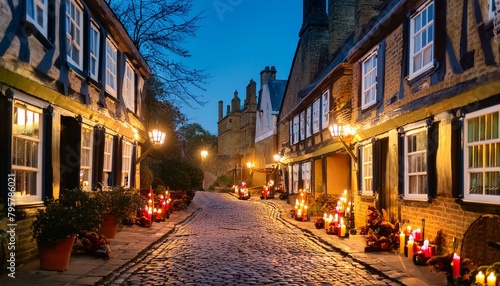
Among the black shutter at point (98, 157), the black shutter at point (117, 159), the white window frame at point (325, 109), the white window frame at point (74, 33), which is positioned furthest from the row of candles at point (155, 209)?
the white window frame at point (325, 109)

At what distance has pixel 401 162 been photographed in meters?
11.3

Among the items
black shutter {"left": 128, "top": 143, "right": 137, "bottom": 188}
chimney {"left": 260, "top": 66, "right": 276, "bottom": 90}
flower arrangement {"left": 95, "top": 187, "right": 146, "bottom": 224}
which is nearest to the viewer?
flower arrangement {"left": 95, "top": 187, "right": 146, "bottom": 224}

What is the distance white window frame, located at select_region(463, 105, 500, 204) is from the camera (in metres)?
7.46

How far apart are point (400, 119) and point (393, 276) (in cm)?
445

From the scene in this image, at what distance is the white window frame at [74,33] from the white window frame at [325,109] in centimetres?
1078

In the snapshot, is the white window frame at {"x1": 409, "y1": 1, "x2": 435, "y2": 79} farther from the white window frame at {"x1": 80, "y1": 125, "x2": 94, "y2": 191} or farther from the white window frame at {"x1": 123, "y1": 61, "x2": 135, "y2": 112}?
the white window frame at {"x1": 123, "y1": 61, "x2": 135, "y2": 112}

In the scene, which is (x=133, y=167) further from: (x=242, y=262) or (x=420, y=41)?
(x=420, y=41)

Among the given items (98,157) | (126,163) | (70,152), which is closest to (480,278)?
(70,152)

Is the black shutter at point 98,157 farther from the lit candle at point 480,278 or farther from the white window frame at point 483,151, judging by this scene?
the lit candle at point 480,278

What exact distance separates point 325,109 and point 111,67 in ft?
30.6

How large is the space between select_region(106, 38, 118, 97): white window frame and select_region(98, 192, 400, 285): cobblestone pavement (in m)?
4.52

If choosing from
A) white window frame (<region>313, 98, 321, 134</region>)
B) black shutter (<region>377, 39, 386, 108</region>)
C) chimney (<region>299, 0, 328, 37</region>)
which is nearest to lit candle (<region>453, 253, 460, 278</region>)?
black shutter (<region>377, 39, 386, 108</region>)

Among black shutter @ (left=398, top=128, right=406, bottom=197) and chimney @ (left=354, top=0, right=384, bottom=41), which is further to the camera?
chimney @ (left=354, top=0, right=384, bottom=41)

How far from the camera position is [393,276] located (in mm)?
7902
